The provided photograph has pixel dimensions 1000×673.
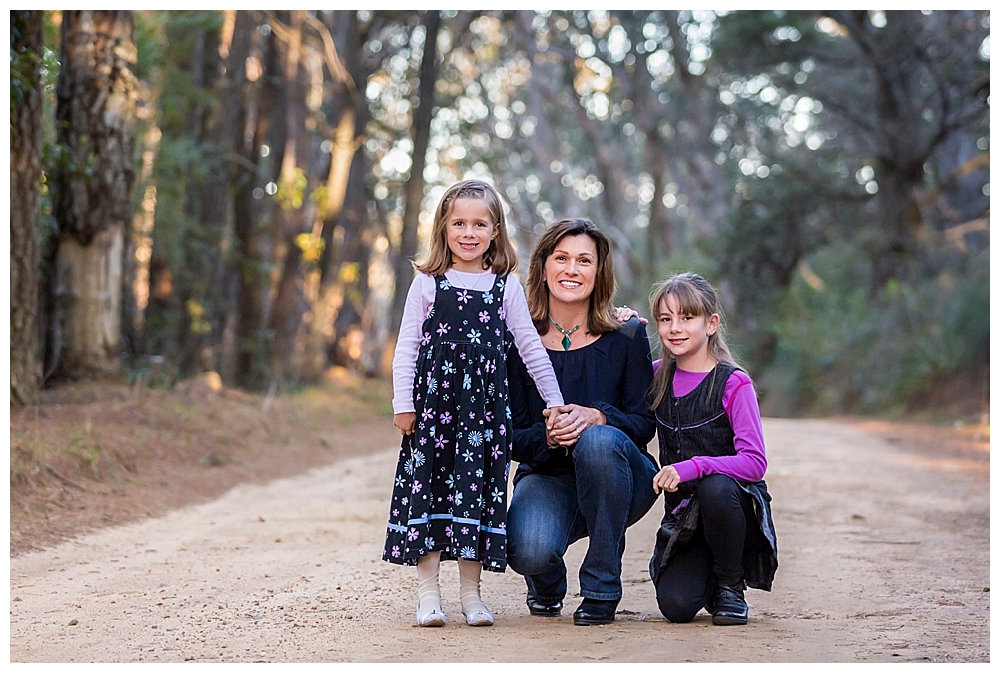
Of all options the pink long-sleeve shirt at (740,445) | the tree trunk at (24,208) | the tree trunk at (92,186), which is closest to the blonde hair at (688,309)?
the pink long-sleeve shirt at (740,445)

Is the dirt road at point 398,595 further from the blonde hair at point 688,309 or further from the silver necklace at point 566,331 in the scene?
the silver necklace at point 566,331

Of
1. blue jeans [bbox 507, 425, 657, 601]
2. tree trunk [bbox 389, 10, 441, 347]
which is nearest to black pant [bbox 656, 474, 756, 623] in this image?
blue jeans [bbox 507, 425, 657, 601]

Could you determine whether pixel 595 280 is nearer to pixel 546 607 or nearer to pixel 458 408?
pixel 458 408

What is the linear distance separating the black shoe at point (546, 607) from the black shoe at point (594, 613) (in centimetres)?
29

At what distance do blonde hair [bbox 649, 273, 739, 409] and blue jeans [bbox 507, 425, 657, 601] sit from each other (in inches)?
10.1

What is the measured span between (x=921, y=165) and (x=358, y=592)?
713 inches

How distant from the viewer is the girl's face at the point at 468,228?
3676mm

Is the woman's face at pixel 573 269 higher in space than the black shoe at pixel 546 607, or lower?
higher

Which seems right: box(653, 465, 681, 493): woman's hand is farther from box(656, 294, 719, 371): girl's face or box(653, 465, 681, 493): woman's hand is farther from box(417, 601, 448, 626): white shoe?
box(417, 601, 448, 626): white shoe

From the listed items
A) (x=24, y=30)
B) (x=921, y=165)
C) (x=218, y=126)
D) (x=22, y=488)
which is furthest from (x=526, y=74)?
(x=22, y=488)

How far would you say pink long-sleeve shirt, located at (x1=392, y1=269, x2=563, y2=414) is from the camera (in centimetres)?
362

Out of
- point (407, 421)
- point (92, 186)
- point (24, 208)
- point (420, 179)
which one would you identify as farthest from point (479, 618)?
point (420, 179)

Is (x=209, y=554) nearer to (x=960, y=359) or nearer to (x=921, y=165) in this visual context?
(x=960, y=359)

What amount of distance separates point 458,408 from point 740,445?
942 mm
